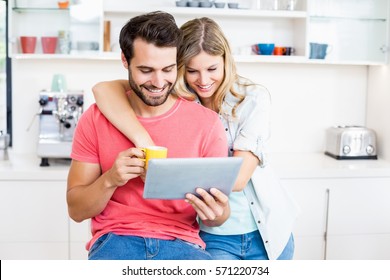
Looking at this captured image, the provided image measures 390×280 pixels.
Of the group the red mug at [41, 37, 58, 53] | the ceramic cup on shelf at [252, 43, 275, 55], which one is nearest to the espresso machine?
the red mug at [41, 37, 58, 53]

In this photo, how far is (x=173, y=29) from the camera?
1.58 meters

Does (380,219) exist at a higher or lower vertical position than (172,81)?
lower

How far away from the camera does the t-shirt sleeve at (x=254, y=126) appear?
180 cm

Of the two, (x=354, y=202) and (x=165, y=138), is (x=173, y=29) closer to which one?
(x=165, y=138)

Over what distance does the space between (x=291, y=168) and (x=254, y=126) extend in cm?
122

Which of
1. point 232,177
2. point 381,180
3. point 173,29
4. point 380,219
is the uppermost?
point 173,29

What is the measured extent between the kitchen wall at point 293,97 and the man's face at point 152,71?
1.80 metres

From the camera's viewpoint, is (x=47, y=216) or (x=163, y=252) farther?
(x=47, y=216)

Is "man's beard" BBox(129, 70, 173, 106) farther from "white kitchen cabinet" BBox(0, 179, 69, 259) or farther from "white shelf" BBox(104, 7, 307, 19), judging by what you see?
"white shelf" BBox(104, 7, 307, 19)

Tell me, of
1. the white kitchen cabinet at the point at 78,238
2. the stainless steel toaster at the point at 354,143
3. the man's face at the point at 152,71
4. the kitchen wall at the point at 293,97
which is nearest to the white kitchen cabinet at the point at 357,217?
the stainless steel toaster at the point at 354,143

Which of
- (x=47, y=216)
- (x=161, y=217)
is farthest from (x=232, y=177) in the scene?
(x=47, y=216)

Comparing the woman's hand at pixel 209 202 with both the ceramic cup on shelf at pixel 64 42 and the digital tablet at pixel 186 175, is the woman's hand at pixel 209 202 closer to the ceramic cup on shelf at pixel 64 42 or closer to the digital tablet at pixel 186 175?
the digital tablet at pixel 186 175

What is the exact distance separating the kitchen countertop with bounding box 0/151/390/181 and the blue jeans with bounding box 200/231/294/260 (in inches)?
43.8

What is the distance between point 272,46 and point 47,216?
1.42m
